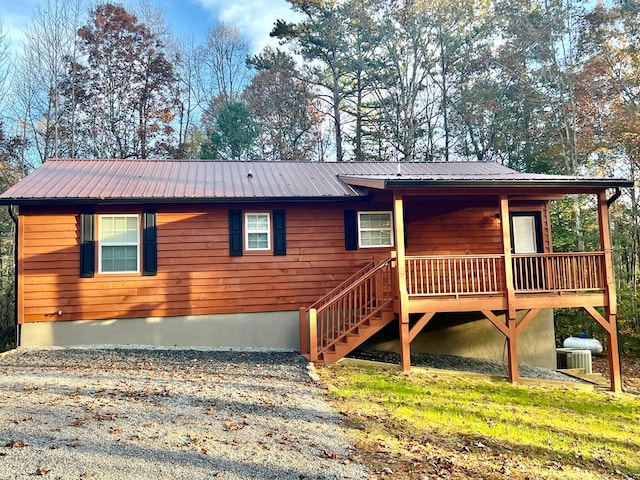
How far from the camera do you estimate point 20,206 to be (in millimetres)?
9195

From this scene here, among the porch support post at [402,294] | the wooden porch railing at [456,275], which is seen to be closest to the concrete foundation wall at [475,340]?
the wooden porch railing at [456,275]

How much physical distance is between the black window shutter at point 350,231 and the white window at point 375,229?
138mm

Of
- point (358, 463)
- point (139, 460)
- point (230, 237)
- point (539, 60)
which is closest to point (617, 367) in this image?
point (358, 463)

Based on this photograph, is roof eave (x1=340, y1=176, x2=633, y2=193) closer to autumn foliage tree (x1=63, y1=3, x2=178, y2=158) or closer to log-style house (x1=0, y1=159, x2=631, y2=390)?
log-style house (x1=0, y1=159, x2=631, y2=390)

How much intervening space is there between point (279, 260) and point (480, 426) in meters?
5.48

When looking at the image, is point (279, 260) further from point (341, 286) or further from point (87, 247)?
point (87, 247)

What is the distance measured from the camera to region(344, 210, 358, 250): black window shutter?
1034 cm

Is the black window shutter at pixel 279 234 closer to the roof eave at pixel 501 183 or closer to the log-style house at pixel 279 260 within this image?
the log-style house at pixel 279 260

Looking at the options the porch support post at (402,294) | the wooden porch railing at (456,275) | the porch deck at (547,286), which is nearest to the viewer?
the porch support post at (402,294)

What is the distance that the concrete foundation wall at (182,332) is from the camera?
30.5ft

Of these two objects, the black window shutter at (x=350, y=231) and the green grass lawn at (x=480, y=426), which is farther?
the black window shutter at (x=350, y=231)

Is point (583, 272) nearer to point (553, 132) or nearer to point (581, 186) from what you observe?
point (581, 186)

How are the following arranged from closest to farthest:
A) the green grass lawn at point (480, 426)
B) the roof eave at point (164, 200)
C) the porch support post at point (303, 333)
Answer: the green grass lawn at point (480, 426) < the roof eave at point (164, 200) < the porch support post at point (303, 333)

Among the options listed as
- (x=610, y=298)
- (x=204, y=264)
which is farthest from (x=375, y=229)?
(x=610, y=298)
